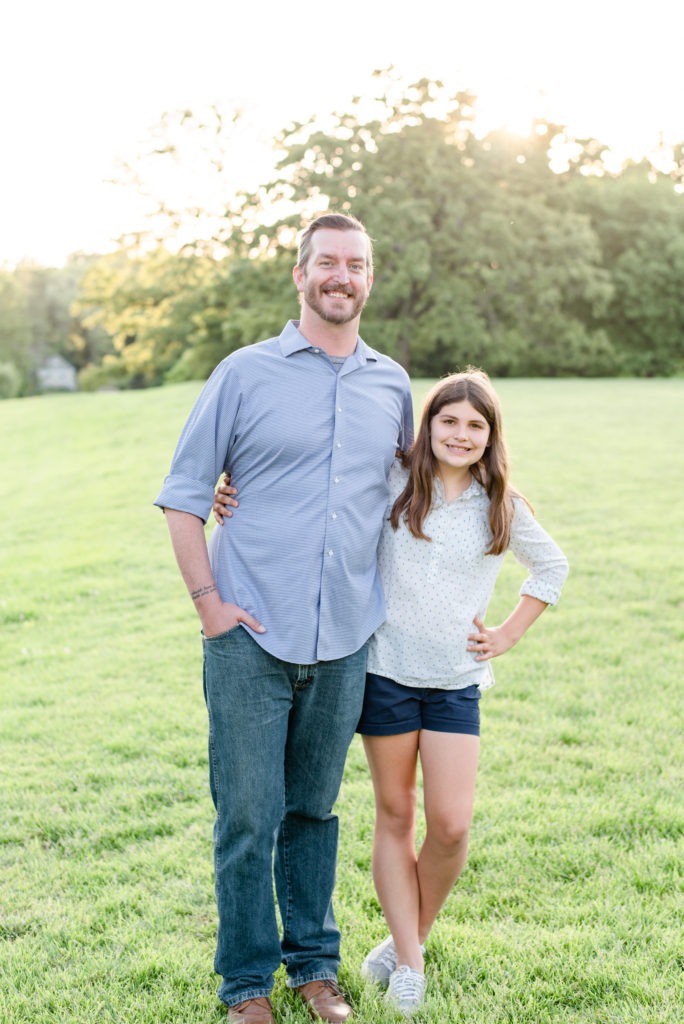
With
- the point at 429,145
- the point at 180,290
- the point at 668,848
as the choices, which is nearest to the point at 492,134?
the point at 429,145

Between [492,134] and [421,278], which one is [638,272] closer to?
[492,134]

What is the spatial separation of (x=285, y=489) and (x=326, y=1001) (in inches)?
59.5

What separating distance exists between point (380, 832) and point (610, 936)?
88 centimetres

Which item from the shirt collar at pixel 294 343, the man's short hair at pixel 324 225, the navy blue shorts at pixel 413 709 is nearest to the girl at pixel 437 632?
the navy blue shorts at pixel 413 709

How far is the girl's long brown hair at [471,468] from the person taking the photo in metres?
2.95

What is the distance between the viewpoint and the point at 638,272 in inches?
1586

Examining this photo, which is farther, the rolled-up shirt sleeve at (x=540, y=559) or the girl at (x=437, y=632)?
the rolled-up shirt sleeve at (x=540, y=559)

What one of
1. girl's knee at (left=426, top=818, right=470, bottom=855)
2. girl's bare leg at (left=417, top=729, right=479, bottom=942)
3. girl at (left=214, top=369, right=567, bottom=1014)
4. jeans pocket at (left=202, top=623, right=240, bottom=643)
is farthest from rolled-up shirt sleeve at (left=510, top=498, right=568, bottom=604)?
jeans pocket at (left=202, top=623, right=240, bottom=643)

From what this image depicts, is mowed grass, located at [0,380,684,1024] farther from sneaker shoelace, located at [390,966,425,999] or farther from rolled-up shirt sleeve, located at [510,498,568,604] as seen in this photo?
rolled-up shirt sleeve, located at [510,498,568,604]

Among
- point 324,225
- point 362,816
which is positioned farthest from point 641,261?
point 324,225

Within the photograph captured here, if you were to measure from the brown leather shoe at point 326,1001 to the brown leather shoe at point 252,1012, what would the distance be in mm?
132

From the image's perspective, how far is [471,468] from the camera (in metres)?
3.07

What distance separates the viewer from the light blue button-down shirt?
2.74m

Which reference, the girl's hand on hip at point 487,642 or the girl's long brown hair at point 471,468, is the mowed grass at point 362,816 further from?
the girl's long brown hair at point 471,468
